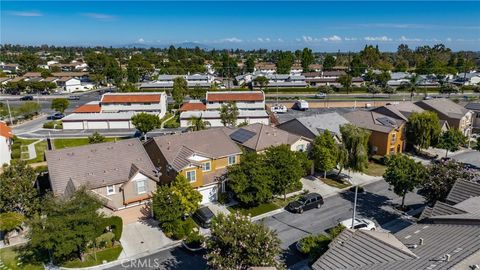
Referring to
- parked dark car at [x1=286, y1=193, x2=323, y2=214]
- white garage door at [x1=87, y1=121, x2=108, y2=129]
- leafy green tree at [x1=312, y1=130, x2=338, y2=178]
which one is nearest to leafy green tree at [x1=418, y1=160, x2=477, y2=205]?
parked dark car at [x1=286, y1=193, x2=323, y2=214]

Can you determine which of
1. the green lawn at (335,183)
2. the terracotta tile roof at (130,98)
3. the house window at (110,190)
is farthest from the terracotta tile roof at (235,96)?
the house window at (110,190)

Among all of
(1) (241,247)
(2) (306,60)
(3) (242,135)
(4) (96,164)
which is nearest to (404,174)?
(3) (242,135)

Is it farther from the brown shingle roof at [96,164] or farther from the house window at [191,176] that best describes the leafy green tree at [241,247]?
the brown shingle roof at [96,164]

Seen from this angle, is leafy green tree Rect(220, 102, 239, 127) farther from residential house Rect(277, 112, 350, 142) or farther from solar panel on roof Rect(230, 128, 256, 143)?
solar panel on roof Rect(230, 128, 256, 143)

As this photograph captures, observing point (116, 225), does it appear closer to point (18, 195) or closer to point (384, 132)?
point (18, 195)

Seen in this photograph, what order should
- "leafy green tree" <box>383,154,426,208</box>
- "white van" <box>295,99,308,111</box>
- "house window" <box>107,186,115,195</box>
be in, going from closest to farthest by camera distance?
"house window" <box>107,186,115,195</box> → "leafy green tree" <box>383,154,426,208</box> → "white van" <box>295,99,308,111</box>

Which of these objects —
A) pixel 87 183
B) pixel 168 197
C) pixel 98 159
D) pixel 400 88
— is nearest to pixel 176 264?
pixel 168 197

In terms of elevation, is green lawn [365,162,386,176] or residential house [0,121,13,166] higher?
residential house [0,121,13,166]
